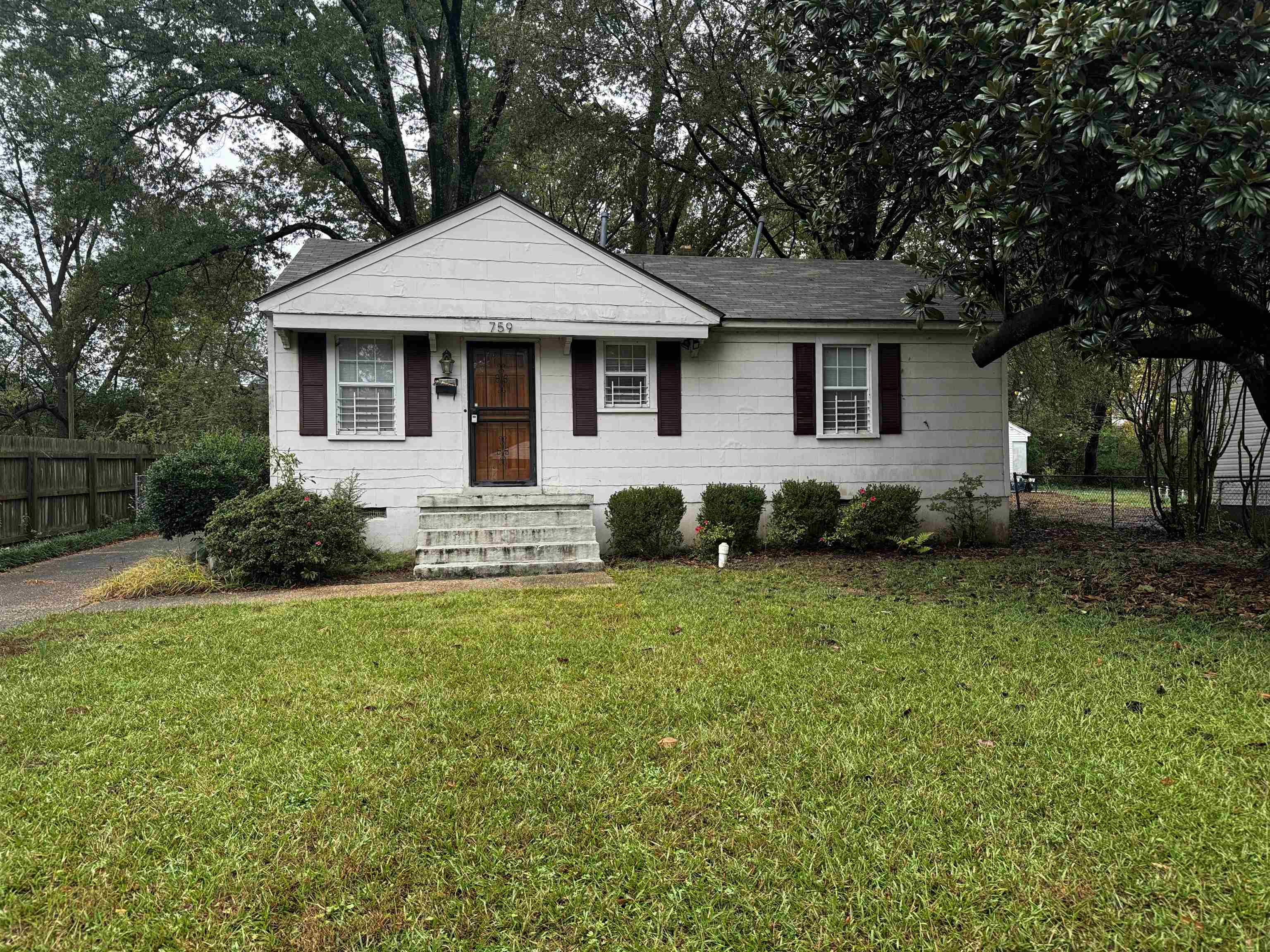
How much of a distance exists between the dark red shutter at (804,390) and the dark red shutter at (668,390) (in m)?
1.84

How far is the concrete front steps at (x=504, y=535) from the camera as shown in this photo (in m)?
8.12

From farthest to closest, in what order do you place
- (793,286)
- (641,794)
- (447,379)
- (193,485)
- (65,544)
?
(793,286)
(65,544)
(447,379)
(193,485)
(641,794)

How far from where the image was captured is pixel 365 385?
30.8 feet

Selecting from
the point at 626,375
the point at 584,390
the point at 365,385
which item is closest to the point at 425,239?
the point at 365,385

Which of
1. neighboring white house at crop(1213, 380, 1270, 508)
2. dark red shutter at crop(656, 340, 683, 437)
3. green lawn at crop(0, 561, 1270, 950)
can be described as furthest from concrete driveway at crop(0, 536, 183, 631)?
neighboring white house at crop(1213, 380, 1270, 508)

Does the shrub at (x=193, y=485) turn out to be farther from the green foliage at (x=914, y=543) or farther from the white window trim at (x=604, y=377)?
the green foliage at (x=914, y=543)

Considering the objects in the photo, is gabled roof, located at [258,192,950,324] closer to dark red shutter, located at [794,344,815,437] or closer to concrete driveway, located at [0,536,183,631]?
dark red shutter, located at [794,344,815,437]

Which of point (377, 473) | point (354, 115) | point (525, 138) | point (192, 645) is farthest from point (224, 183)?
point (192, 645)

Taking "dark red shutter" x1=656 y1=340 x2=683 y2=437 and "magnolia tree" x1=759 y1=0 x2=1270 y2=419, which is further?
"dark red shutter" x1=656 y1=340 x2=683 y2=437

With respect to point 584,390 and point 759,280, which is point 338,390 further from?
point 759,280

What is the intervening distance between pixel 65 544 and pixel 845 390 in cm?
1295

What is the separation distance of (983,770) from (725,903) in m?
1.44

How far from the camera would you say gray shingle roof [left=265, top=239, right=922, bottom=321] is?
405 inches

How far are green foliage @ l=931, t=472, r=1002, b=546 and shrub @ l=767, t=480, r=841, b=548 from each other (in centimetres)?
189
